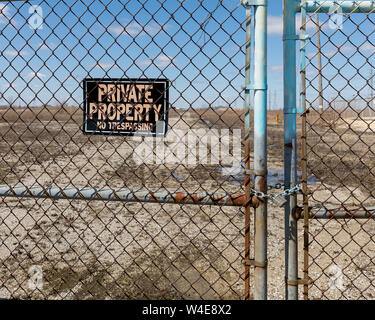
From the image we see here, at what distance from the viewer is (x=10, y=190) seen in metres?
2.52

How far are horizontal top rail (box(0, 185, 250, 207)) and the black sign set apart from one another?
15.3 inches

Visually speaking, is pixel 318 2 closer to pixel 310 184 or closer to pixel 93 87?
pixel 93 87

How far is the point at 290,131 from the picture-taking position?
2.13m

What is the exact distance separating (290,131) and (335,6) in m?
0.75

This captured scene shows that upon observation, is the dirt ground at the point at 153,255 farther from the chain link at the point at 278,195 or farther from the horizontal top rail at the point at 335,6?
the horizontal top rail at the point at 335,6

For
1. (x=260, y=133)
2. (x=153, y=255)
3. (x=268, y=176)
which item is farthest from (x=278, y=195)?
(x=268, y=176)

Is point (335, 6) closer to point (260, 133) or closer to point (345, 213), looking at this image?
point (260, 133)

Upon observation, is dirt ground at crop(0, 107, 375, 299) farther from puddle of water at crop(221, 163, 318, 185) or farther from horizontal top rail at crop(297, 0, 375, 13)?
puddle of water at crop(221, 163, 318, 185)

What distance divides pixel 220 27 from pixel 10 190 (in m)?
1.74

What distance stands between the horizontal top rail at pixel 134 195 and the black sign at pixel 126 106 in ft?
1.28

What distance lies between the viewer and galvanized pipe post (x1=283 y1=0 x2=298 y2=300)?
2.09 metres

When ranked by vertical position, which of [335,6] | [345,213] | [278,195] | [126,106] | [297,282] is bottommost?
[297,282]

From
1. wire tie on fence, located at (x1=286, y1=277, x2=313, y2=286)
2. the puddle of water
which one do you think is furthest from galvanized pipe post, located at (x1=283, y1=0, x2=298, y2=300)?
the puddle of water

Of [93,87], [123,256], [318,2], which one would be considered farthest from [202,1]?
[123,256]
